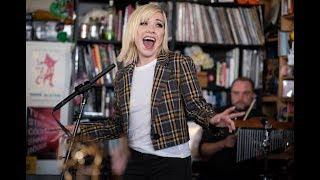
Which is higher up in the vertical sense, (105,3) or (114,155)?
(105,3)

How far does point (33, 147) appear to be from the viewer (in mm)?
3145

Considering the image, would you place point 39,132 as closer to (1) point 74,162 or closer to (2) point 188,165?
(1) point 74,162

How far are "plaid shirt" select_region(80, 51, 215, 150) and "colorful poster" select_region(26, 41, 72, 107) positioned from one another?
5.01 ft

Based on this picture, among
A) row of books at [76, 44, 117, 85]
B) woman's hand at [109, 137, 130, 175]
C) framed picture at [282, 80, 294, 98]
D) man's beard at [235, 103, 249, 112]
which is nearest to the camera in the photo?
woman's hand at [109, 137, 130, 175]

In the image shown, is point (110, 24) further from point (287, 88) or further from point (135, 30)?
point (135, 30)

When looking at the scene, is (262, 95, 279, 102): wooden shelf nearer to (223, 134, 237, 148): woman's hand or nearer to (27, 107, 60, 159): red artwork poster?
(223, 134, 237, 148): woman's hand

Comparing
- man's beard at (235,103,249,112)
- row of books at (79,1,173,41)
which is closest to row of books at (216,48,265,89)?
man's beard at (235,103,249,112)

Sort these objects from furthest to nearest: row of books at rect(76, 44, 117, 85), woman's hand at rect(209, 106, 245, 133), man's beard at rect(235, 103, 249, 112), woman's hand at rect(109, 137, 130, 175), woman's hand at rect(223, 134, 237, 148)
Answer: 1. row of books at rect(76, 44, 117, 85)
2. man's beard at rect(235, 103, 249, 112)
3. woman's hand at rect(223, 134, 237, 148)
4. woman's hand at rect(109, 137, 130, 175)
5. woman's hand at rect(209, 106, 245, 133)

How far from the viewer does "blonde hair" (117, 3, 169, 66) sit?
1.77 meters

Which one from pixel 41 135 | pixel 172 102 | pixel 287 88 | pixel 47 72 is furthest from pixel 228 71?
pixel 172 102
